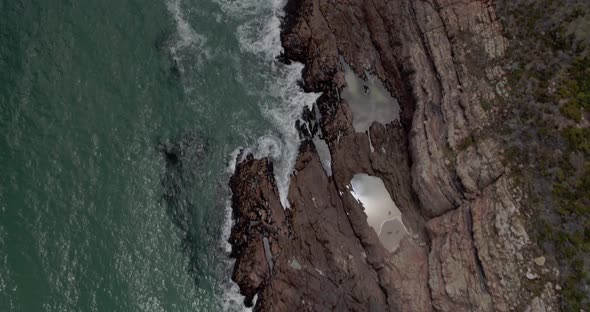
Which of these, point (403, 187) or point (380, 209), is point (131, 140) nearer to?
point (380, 209)

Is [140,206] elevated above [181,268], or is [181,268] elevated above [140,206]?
[140,206]

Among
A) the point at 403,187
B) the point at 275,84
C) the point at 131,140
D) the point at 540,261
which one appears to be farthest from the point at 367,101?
the point at 131,140

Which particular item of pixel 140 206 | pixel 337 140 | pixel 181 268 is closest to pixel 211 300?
pixel 181 268

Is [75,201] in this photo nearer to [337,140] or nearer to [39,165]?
[39,165]

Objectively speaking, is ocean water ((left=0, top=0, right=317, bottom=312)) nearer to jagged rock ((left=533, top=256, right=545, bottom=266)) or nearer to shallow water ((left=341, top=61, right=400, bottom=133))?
shallow water ((left=341, top=61, right=400, bottom=133))

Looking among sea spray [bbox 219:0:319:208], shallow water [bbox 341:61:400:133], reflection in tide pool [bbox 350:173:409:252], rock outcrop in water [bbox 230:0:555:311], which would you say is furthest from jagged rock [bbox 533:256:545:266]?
sea spray [bbox 219:0:319:208]

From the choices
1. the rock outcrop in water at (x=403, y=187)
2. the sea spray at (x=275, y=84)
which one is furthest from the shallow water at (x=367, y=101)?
the sea spray at (x=275, y=84)

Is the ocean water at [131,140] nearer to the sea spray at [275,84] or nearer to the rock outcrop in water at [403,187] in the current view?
the sea spray at [275,84]
